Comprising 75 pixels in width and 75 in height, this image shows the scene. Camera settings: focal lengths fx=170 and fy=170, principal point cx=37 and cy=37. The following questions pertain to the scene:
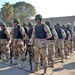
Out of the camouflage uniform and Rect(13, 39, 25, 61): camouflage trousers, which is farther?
the camouflage uniform

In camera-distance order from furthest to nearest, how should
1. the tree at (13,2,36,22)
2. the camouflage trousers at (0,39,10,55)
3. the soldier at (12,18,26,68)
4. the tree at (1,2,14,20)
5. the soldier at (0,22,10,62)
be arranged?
the tree at (13,2,36,22)
the tree at (1,2,14,20)
the camouflage trousers at (0,39,10,55)
the soldier at (0,22,10,62)
the soldier at (12,18,26,68)

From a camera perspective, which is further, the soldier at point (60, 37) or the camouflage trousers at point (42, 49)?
the soldier at point (60, 37)

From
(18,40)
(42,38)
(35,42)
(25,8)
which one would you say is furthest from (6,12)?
(42,38)

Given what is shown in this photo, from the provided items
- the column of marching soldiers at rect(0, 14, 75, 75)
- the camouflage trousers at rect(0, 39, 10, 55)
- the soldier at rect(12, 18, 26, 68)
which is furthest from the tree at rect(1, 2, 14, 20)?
the soldier at rect(12, 18, 26, 68)

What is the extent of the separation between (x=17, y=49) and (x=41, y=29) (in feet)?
5.61

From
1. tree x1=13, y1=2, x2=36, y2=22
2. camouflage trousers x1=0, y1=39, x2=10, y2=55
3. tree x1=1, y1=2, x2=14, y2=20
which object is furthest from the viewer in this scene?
tree x1=13, y1=2, x2=36, y2=22

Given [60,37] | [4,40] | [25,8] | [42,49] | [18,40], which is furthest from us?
[25,8]

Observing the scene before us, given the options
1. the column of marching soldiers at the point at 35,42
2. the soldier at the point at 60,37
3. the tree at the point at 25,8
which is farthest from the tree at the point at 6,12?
the soldier at the point at 60,37

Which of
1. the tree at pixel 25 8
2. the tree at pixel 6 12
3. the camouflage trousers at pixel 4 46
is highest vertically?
the tree at pixel 25 8

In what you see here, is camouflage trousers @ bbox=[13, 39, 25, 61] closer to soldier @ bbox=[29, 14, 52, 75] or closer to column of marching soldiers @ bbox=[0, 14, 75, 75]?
column of marching soldiers @ bbox=[0, 14, 75, 75]

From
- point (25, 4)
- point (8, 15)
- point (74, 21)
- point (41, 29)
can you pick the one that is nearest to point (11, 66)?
point (41, 29)

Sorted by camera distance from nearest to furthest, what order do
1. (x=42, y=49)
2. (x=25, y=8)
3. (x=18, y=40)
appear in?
(x=42, y=49), (x=18, y=40), (x=25, y=8)

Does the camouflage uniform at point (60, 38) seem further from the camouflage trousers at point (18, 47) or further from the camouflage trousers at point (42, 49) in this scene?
the camouflage trousers at point (42, 49)

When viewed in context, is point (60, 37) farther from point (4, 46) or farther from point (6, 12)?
point (6, 12)
